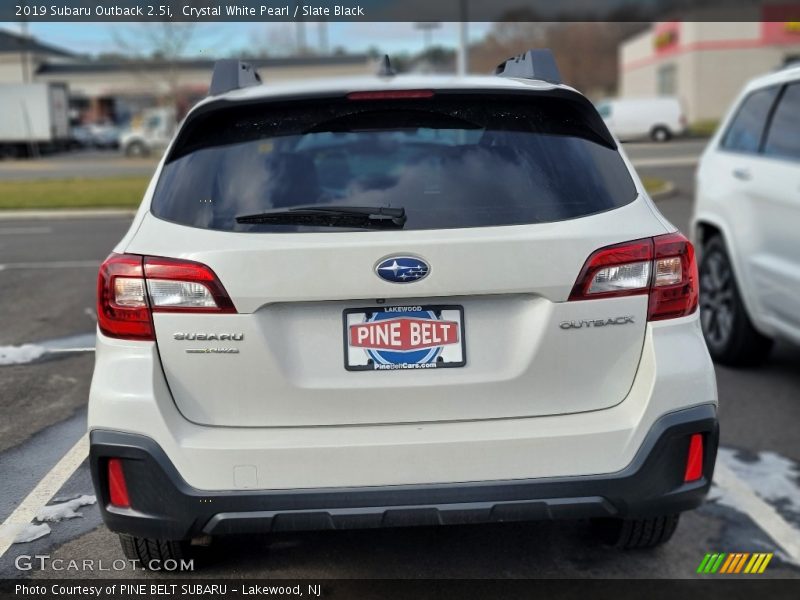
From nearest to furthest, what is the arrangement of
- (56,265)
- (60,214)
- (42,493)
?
(42,493) < (56,265) < (60,214)

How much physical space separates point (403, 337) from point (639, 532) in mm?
1294

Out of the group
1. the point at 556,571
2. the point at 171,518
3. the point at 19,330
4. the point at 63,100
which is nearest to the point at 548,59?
the point at 556,571

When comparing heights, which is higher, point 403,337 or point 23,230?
point 403,337

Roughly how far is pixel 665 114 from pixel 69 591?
3739cm

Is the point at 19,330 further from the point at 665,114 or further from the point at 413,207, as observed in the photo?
the point at 665,114

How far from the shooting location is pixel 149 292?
9.46ft

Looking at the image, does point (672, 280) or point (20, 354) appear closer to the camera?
point (672, 280)

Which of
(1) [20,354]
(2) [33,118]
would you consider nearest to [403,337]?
(1) [20,354]

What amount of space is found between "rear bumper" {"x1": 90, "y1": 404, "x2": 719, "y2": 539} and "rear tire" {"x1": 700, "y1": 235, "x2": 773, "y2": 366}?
11.1 feet

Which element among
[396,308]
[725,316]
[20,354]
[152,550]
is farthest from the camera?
[725,316]

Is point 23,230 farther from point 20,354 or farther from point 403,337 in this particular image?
point 403,337

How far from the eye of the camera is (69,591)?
3326 millimetres

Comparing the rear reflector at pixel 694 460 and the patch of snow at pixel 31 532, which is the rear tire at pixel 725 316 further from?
the patch of snow at pixel 31 532
